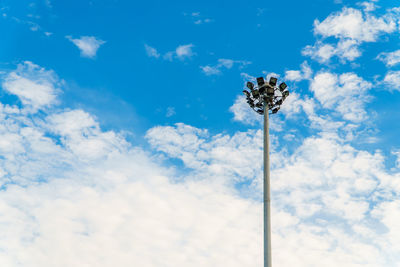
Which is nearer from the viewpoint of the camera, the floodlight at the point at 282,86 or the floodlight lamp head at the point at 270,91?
the floodlight lamp head at the point at 270,91

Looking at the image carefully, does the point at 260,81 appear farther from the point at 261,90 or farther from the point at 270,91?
the point at 270,91

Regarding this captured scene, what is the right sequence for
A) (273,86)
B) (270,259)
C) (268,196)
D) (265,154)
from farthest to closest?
(273,86) < (265,154) < (268,196) < (270,259)

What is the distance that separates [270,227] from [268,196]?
1286 millimetres

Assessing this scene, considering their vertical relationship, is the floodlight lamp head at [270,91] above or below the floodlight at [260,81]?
below

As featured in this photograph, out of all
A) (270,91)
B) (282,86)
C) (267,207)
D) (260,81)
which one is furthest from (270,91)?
(267,207)

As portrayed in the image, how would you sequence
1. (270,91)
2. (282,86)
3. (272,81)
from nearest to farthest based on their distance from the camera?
1. (270,91)
2. (272,81)
3. (282,86)

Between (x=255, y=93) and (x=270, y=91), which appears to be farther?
(x=255, y=93)

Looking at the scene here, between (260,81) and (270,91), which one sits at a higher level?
(260,81)

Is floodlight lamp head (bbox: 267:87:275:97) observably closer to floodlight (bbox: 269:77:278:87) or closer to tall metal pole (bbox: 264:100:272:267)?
floodlight (bbox: 269:77:278:87)

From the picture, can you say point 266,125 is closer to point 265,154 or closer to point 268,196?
point 265,154

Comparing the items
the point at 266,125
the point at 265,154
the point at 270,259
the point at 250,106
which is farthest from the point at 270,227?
the point at 250,106

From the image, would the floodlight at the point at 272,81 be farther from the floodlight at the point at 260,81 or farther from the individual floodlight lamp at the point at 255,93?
the individual floodlight lamp at the point at 255,93

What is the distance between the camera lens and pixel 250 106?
18.6 metres

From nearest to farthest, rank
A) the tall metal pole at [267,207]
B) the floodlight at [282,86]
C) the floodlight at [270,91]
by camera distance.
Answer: the tall metal pole at [267,207]
the floodlight at [270,91]
the floodlight at [282,86]
